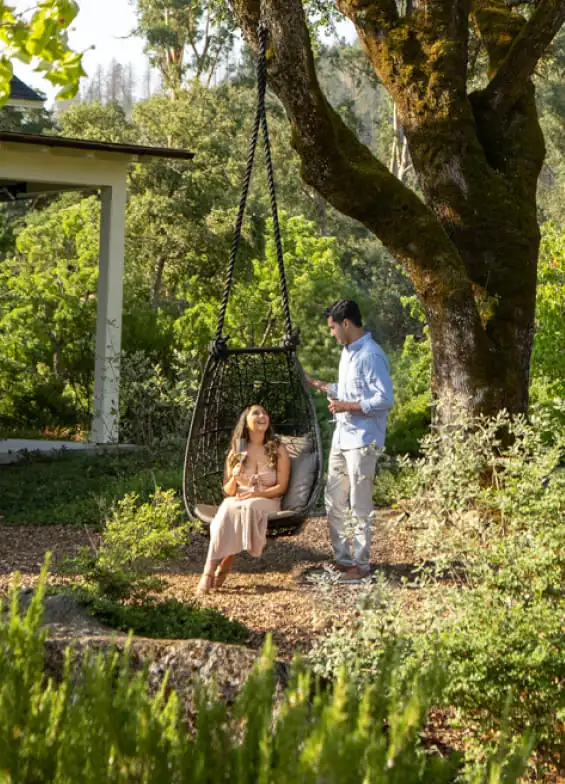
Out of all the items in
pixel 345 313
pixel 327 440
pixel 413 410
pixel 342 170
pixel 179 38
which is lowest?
pixel 327 440

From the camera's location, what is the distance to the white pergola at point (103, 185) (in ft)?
36.4

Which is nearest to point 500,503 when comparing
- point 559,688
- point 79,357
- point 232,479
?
point 559,688

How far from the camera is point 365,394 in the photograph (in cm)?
627

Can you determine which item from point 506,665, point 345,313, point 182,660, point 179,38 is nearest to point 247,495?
point 345,313

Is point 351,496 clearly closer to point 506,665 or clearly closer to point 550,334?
point 506,665

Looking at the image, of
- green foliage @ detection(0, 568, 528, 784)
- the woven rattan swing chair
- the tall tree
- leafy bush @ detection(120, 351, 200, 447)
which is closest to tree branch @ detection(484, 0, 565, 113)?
the woven rattan swing chair

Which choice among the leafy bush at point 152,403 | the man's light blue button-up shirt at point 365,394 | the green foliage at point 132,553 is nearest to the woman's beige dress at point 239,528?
the green foliage at point 132,553

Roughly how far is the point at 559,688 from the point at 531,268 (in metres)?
4.17

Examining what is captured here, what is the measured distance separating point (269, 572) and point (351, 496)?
2.78 ft

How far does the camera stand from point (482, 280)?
7.49 m

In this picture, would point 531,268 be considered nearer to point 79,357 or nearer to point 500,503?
point 500,503

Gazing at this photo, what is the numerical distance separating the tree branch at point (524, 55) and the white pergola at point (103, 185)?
13.8 ft

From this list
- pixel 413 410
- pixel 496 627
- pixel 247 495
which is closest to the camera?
pixel 496 627

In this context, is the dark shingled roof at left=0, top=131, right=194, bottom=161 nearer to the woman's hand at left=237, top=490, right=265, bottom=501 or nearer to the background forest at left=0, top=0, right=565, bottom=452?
the background forest at left=0, top=0, right=565, bottom=452
